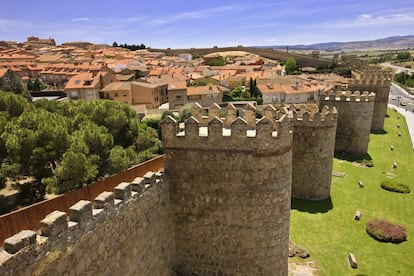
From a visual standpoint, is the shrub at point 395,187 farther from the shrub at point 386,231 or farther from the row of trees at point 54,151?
the row of trees at point 54,151

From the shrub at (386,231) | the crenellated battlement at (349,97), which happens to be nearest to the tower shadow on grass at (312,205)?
the shrub at (386,231)

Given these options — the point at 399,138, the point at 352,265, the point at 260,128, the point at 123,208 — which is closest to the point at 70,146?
the point at 123,208

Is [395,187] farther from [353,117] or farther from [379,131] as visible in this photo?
[379,131]

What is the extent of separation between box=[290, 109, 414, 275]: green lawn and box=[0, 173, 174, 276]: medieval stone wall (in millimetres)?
10464

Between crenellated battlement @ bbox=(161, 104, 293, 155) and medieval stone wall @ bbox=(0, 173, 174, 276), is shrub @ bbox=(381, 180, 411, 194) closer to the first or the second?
crenellated battlement @ bbox=(161, 104, 293, 155)

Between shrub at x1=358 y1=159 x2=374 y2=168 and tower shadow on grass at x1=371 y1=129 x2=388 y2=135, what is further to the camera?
tower shadow on grass at x1=371 y1=129 x2=388 y2=135

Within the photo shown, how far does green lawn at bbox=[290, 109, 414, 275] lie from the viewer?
58.3ft

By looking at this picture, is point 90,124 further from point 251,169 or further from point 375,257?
point 375,257

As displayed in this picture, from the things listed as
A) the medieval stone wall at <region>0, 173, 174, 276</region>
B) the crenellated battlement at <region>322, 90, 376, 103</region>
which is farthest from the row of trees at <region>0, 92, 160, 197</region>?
the crenellated battlement at <region>322, 90, 376, 103</region>

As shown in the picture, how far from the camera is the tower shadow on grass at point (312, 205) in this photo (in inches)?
902

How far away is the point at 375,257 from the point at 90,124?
1970 cm

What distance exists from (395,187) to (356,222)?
25.4 ft

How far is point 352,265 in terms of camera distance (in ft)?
57.2

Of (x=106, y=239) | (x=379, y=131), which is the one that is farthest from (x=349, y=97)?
(x=106, y=239)
